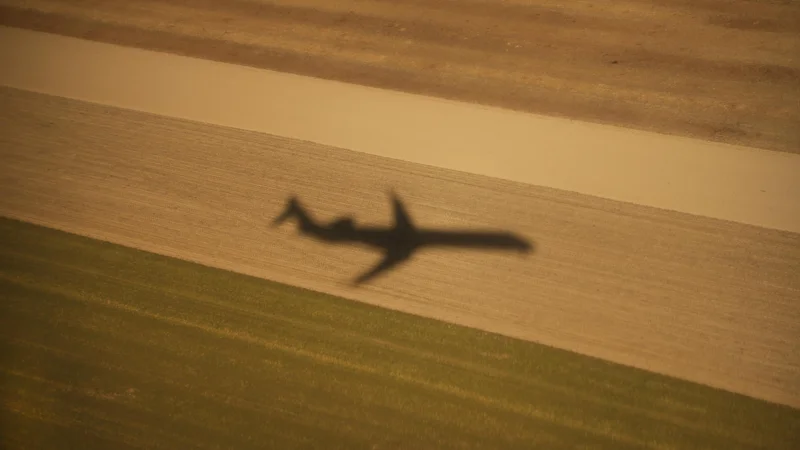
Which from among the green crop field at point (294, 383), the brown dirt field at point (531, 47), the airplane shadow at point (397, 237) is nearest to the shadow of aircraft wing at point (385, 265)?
the airplane shadow at point (397, 237)

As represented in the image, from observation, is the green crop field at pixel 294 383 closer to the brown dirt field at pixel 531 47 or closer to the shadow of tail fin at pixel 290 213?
the shadow of tail fin at pixel 290 213

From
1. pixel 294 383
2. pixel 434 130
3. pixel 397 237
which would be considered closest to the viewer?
pixel 294 383

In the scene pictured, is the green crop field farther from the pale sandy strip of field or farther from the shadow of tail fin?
the pale sandy strip of field

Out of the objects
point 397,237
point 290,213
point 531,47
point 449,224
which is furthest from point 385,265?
point 531,47

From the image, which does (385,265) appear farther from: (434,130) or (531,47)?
(531,47)

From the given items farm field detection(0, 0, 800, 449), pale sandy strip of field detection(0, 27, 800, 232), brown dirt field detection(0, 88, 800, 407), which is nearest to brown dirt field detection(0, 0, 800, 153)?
farm field detection(0, 0, 800, 449)
